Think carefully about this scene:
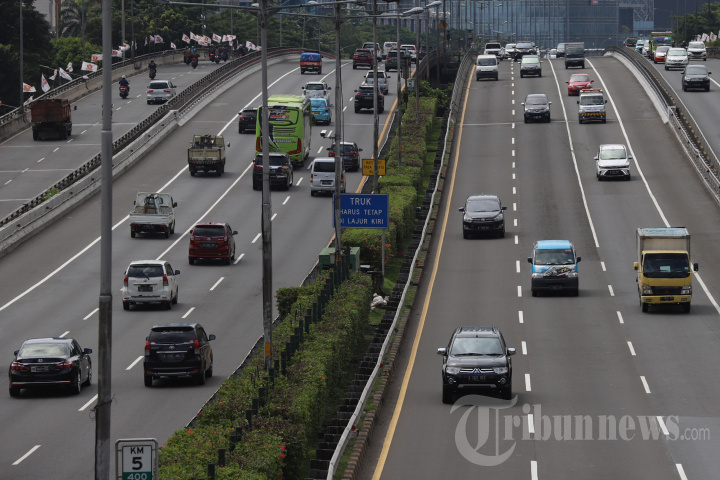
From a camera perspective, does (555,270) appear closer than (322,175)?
Yes

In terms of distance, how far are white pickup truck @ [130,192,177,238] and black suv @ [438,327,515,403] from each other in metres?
28.2

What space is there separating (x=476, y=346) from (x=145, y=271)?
54.2 ft

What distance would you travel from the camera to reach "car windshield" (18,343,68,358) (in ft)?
103

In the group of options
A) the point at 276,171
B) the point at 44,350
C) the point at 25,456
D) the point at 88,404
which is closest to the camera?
→ the point at 25,456

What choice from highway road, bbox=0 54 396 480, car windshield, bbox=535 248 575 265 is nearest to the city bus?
highway road, bbox=0 54 396 480

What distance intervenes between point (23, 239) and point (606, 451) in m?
36.8

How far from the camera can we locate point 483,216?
54.1 metres

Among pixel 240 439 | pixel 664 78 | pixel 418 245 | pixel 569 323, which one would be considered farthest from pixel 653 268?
pixel 664 78

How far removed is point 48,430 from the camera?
91.4 ft

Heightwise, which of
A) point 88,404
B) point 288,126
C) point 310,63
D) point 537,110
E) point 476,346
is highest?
point 310,63

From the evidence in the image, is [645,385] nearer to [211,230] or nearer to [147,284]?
[147,284]

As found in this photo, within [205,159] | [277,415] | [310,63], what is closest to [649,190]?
[205,159]

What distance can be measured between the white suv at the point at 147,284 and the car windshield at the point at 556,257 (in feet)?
40.1

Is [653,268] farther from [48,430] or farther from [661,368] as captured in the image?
[48,430]
